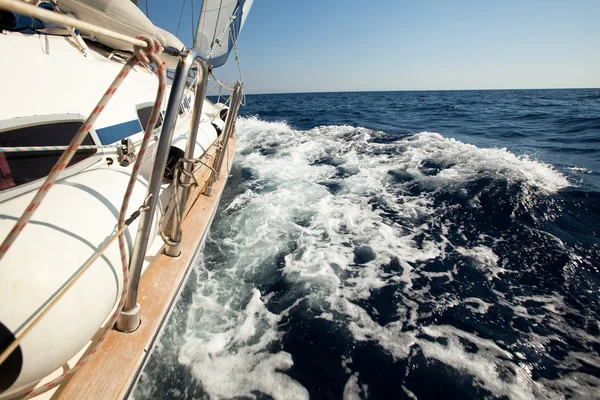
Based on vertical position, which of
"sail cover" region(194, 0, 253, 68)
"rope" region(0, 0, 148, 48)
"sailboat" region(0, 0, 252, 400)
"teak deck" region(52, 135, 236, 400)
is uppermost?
"sail cover" region(194, 0, 253, 68)

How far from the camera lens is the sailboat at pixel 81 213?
975 mm

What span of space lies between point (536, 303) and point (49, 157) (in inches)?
182

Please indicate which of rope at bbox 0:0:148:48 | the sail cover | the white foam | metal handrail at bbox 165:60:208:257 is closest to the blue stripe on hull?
metal handrail at bbox 165:60:208:257

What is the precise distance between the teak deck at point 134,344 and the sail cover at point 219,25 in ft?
25.7

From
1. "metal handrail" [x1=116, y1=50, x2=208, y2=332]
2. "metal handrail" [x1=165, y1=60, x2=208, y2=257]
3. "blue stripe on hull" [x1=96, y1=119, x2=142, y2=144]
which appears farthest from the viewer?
"blue stripe on hull" [x1=96, y1=119, x2=142, y2=144]

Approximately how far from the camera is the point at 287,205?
5191 millimetres

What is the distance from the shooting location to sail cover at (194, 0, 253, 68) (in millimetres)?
8438

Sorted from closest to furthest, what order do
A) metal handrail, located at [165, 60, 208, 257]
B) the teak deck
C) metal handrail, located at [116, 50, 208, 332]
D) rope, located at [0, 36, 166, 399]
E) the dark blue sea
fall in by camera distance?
rope, located at [0, 36, 166, 399] → metal handrail, located at [116, 50, 208, 332] → the teak deck → metal handrail, located at [165, 60, 208, 257] → the dark blue sea

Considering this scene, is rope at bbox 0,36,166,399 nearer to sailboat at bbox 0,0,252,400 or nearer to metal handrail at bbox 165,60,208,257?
sailboat at bbox 0,0,252,400

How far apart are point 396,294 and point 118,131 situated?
349 cm

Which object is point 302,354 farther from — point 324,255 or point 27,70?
point 27,70

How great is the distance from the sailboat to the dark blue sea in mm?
730

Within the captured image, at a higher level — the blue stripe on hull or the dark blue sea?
the blue stripe on hull

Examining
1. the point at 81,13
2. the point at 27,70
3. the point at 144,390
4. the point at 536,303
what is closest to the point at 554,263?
the point at 536,303
